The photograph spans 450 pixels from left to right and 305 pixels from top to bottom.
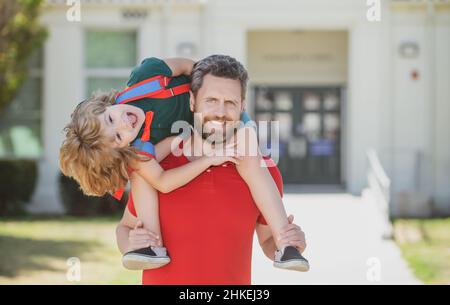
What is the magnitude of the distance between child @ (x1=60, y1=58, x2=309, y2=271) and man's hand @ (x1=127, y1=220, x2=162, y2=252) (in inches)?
0.8

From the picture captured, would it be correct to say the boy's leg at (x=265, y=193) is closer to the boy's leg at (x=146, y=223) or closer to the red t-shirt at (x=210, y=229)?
the red t-shirt at (x=210, y=229)

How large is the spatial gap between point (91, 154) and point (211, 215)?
432mm

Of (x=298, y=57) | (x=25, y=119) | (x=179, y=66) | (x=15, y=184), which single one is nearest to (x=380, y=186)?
(x=298, y=57)

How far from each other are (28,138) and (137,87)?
1257 centimetres

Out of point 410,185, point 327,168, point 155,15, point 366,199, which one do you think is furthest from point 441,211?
point 155,15

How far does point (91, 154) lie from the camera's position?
231 centimetres

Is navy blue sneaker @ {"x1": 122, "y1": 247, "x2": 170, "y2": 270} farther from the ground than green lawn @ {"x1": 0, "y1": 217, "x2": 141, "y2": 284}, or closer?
farther from the ground

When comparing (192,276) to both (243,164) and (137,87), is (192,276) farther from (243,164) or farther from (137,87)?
(137,87)

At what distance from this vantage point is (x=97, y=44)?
46.9 feet

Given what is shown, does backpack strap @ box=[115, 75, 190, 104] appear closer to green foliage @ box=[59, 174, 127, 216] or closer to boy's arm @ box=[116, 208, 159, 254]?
boy's arm @ box=[116, 208, 159, 254]

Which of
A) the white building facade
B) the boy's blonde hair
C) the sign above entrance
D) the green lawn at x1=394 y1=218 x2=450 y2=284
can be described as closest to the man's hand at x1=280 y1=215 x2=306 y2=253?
the boy's blonde hair

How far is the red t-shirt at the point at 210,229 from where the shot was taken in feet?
7.98

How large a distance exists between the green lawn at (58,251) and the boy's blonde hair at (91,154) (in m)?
5.34

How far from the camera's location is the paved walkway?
798cm
